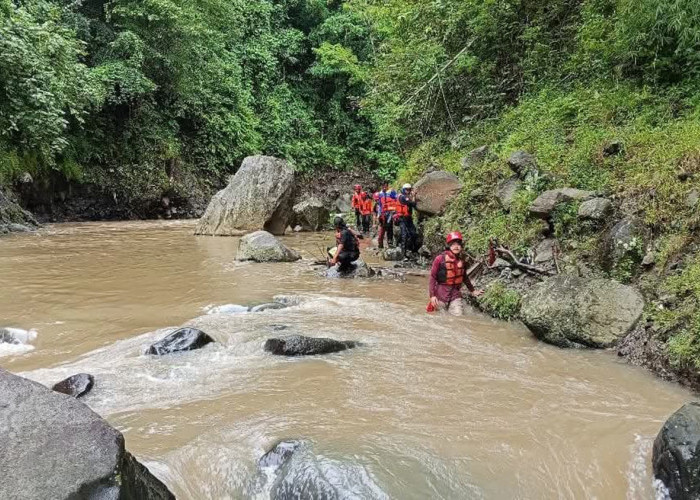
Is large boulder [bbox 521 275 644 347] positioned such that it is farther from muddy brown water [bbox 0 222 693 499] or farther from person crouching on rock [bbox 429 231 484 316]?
person crouching on rock [bbox 429 231 484 316]

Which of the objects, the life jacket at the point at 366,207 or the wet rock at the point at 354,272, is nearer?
the wet rock at the point at 354,272

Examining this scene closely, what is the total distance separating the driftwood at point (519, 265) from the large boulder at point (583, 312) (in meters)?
1.08

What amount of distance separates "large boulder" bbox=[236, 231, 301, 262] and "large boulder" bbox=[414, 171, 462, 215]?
321cm

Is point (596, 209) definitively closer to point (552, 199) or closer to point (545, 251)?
point (552, 199)

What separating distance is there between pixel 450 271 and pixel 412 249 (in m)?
→ 4.25

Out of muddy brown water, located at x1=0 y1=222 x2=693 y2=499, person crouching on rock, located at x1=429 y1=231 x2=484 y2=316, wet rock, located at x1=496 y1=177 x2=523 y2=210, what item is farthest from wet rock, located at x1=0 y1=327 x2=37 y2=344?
wet rock, located at x1=496 y1=177 x2=523 y2=210

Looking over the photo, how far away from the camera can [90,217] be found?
2008 centimetres

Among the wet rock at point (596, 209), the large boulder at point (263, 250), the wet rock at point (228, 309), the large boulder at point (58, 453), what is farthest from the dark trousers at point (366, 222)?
the large boulder at point (58, 453)

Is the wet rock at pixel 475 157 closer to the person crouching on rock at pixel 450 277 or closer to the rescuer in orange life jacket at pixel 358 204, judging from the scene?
the person crouching on rock at pixel 450 277

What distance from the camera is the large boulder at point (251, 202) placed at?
17094mm

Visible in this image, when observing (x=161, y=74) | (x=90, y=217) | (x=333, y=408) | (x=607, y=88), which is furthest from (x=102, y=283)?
(x=161, y=74)

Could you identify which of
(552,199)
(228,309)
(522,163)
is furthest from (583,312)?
(228,309)

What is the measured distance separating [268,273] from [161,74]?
1510cm

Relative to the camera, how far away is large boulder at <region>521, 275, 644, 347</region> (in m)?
5.75
